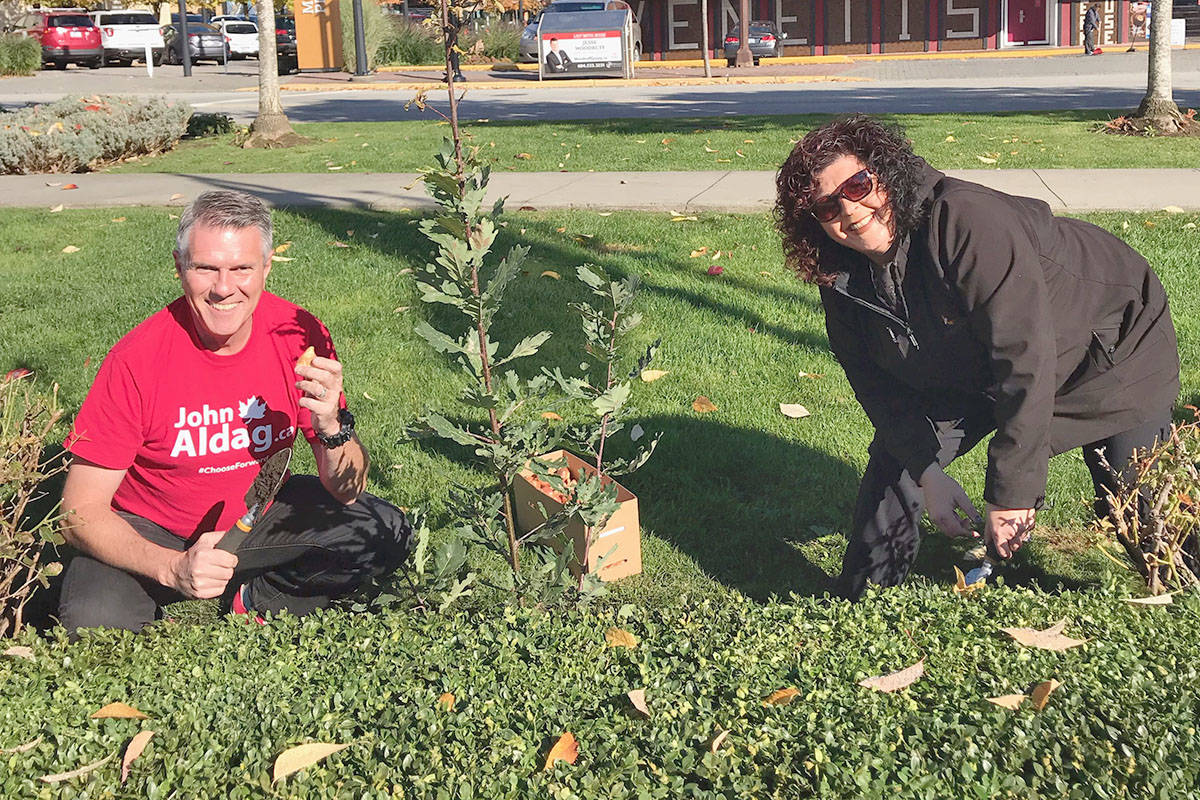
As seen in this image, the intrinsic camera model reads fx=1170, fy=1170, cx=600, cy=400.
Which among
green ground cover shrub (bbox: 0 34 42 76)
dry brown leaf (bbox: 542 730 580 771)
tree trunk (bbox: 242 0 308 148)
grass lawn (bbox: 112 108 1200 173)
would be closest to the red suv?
green ground cover shrub (bbox: 0 34 42 76)

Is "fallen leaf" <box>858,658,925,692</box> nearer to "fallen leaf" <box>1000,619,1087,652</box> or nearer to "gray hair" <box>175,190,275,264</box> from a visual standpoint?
"fallen leaf" <box>1000,619,1087,652</box>

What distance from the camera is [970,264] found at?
2.89 m

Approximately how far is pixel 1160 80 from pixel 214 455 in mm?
10912

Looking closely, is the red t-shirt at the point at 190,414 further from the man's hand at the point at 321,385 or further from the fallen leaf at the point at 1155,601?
the fallen leaf at the point at 1155,601

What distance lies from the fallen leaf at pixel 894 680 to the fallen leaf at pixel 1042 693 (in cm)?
22

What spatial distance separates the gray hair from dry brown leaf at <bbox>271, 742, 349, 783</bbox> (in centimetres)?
153

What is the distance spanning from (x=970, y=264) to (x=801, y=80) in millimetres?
23451

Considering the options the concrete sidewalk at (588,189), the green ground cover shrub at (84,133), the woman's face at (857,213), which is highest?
the green ground cover shrub at (84,133)

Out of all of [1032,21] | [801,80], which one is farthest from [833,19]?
[801,80]

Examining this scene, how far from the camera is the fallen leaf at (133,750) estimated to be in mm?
2113

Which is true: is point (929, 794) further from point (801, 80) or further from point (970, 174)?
point (801, 80)

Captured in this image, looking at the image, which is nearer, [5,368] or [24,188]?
[5,368]

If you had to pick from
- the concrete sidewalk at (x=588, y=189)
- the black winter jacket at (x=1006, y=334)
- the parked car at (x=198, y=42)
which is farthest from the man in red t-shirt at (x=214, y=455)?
the parked car at (x=198, y=42)

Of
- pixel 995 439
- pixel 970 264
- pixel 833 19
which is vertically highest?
pixel 833 19
